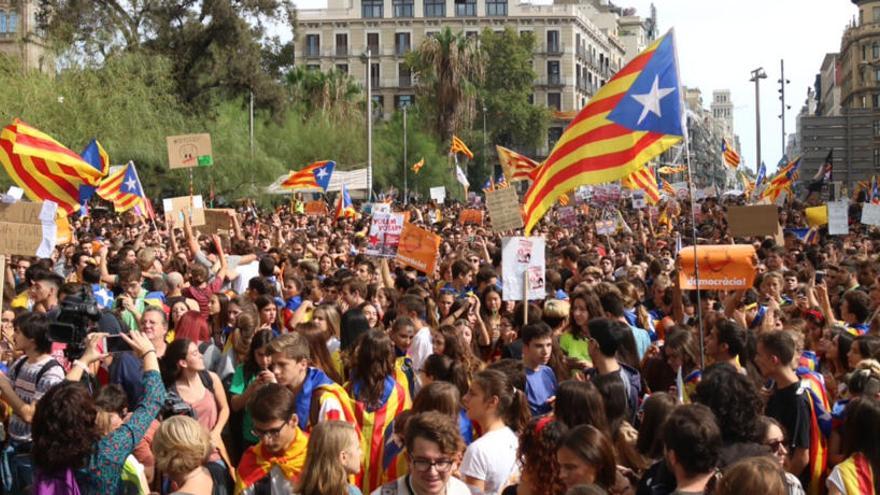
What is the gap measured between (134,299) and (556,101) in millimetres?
85883

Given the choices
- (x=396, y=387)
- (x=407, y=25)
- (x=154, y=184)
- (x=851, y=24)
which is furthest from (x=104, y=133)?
(x=851, y=24)

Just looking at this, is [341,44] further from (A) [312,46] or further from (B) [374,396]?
(B) [374,396]

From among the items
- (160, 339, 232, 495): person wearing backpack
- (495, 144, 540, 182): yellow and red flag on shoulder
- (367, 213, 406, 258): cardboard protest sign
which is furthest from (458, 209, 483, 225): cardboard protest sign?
(160, 339, 232, 495): person wearing backpack

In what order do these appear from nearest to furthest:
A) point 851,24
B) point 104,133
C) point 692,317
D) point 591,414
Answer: point 591,414, point 692,317, point 104,133, point 851,24

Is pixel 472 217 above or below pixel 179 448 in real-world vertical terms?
above

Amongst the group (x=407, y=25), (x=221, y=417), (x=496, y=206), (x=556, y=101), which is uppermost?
(x=407, y=25)

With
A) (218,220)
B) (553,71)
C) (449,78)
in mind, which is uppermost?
(553,71)

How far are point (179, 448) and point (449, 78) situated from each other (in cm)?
6409

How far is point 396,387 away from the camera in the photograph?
647 cm

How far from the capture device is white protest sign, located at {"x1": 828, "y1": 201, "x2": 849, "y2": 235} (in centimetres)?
1750

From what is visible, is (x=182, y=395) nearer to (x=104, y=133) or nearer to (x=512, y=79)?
(x=104, y=133)

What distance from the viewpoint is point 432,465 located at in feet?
15.1

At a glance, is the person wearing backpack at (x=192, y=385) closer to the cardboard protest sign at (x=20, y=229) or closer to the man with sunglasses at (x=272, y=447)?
the man with sunglasses at (x=272, y=447)

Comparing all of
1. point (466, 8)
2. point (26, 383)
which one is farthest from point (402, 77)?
point (26, 383)
